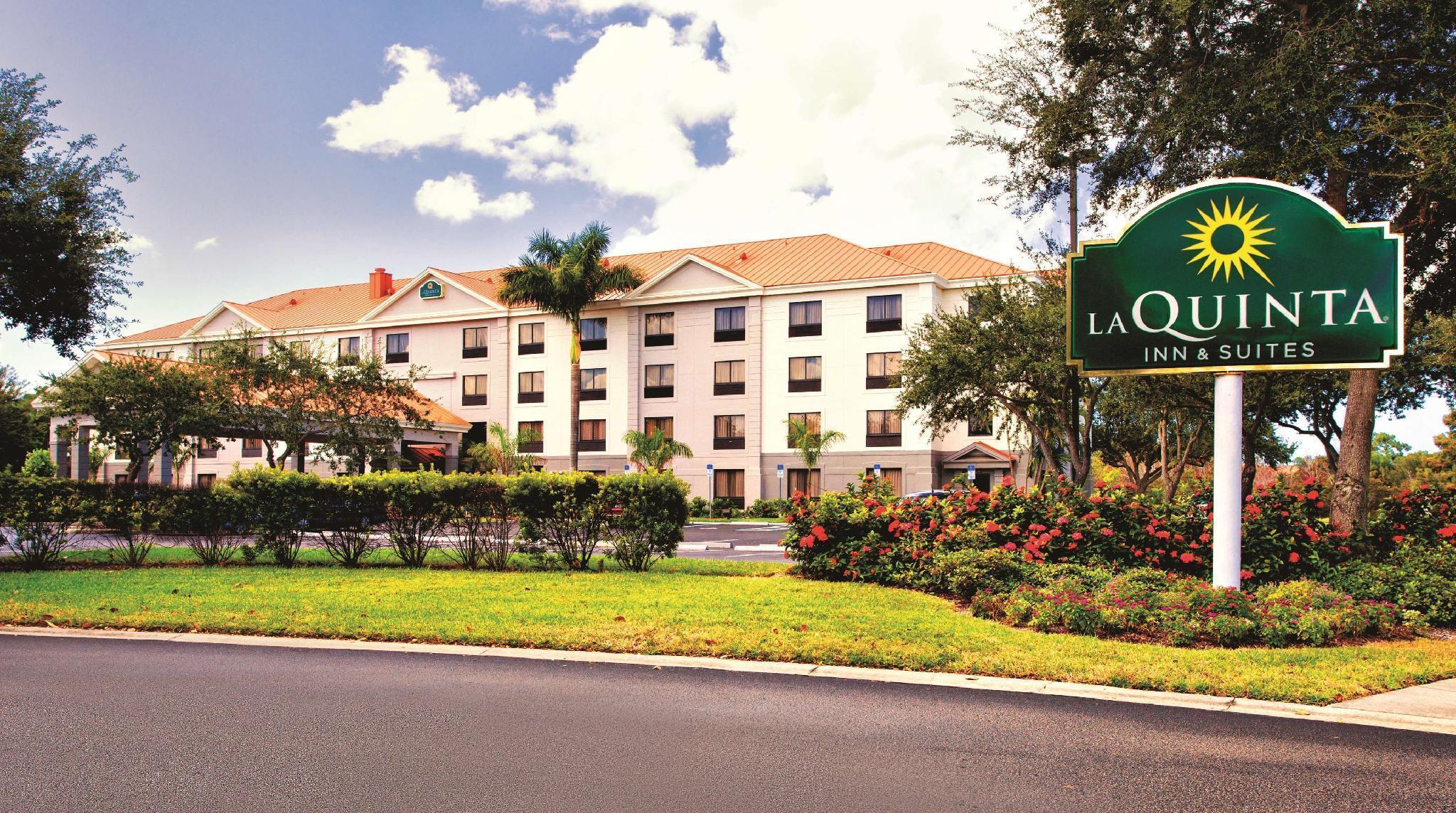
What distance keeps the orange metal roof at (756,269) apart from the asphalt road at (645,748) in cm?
4099

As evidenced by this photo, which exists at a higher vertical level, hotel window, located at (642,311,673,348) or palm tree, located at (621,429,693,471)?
hotel window, located at (642,311,673,348)

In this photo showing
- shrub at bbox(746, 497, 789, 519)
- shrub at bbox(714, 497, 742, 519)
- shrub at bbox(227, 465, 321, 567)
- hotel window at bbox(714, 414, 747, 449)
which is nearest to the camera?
shrub at bbox(227, 465, 321, 567)

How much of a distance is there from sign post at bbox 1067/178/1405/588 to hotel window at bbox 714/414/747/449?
40805 mm

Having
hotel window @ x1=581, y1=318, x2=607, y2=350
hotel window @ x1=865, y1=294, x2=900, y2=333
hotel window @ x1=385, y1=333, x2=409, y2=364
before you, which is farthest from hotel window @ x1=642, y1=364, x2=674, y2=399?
hotel window @ x1=385, y1=333, x2=409, y2=364

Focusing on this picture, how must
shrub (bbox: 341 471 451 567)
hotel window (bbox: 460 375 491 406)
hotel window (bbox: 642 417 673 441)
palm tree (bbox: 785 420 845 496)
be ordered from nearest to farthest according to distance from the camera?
shrub (bbox: 341 471 451 567)
palm tree (bbox: 785 420 845 496)
hotel window (bbox: 642 417 673 441)
hotel window (bbox: 460 375 491 406)

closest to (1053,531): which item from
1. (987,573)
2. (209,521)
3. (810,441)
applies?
(987,573)

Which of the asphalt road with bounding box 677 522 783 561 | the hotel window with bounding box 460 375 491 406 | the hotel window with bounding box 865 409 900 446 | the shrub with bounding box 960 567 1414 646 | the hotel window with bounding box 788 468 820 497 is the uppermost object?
the hotel window with bounding box 460 375 491 406

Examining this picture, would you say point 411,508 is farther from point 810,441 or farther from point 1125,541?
point 810,441

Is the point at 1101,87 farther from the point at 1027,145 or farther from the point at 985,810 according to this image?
the point at 985,810

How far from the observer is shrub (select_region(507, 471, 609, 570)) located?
15.4 m

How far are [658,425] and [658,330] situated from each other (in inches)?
207

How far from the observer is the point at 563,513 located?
607 inches

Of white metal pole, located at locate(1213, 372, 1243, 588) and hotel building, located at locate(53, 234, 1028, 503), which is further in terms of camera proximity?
hotel building, located at locate(53, 234, 1028, 503)

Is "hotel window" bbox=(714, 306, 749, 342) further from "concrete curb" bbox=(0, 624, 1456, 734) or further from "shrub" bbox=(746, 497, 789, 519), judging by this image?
"concrete curb" bbox=(0, 624, 1456, 734)
